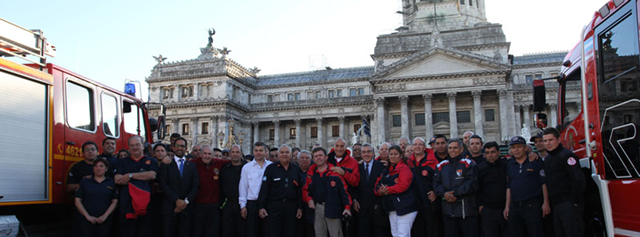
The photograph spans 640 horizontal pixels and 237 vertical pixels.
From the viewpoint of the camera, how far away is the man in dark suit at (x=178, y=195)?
34.1 feet

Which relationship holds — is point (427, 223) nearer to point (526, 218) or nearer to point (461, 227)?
point (461, 227)

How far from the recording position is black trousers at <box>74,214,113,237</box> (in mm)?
9531

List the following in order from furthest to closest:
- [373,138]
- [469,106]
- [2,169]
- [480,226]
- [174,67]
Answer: [174,67], [373,138], [469,106], [480,226], [2,169]

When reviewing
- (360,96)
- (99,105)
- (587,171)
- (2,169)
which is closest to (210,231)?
(99,105)

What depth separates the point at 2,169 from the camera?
26.3 feet

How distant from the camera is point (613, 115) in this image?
24.3 ft

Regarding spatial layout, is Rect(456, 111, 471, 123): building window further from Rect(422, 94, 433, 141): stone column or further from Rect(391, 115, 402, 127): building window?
Rect(391, 115, 402, 127): building window

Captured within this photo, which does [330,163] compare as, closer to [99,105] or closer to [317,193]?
[317,193]

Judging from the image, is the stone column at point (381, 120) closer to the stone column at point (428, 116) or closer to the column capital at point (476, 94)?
the stone column at point (428, 116)

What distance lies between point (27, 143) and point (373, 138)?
46587mm

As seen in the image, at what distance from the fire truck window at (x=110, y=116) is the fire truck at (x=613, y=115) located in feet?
30.9

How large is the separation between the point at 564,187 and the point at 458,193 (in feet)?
5.69

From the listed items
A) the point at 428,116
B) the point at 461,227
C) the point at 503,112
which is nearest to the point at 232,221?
the point at 461,227

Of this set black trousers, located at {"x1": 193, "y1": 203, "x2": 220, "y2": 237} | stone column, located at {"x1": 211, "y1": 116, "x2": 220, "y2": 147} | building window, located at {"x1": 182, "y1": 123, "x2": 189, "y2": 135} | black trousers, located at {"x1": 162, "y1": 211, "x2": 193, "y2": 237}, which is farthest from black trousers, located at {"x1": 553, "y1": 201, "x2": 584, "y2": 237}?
building window, located at {"x1": 182, "y1": 123, "x2": 189, "y2": 135}
